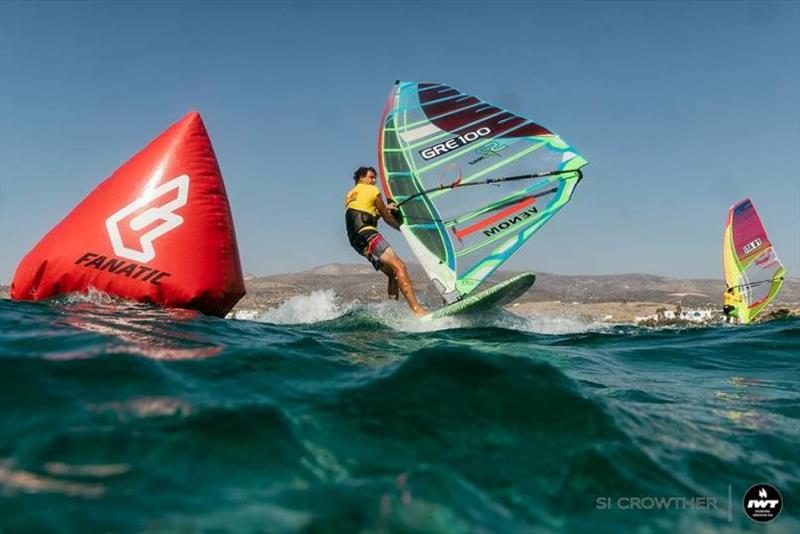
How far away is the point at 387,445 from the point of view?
260 cm

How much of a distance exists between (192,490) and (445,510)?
2.92 feet

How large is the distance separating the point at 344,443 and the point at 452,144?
29.8 ft

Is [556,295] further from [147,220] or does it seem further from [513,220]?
[147,220]

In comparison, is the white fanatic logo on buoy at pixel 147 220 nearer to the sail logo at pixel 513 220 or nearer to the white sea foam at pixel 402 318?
the white sea foam at pixel 402 318

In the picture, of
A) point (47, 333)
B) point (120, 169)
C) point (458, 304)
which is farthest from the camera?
point (458, 304)

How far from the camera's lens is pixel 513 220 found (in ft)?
35.3

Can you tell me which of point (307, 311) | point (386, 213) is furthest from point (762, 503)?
point (307, 311)

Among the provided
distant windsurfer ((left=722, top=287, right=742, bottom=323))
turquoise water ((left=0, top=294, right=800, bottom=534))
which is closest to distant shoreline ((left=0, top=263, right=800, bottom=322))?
distant windsurfer ((left=722, top=287, right=742, bottom=323))

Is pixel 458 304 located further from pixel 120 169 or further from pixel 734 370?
pixel 120 169

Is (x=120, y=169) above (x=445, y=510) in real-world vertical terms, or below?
above

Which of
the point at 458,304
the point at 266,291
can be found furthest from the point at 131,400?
the point at 266,291

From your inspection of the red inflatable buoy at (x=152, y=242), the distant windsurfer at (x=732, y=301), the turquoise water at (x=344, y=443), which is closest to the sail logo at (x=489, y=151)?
the red inflatable buoy at (x=152, y=242)

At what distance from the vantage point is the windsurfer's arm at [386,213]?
32.9 feet

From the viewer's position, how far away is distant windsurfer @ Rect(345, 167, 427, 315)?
31.6 ft
